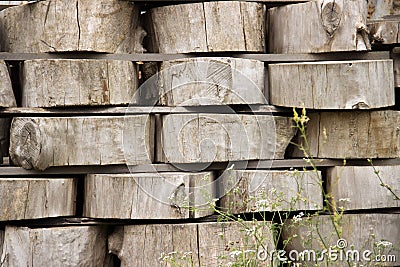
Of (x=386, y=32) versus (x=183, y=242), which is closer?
(x=183, y=242)

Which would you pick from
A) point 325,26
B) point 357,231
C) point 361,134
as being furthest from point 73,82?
point 357,231

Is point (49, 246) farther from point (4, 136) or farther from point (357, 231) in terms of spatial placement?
point (357, 231)

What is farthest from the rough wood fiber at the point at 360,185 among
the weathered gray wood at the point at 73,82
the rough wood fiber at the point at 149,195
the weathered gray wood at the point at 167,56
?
the weathered gray wood at the point at 73,82

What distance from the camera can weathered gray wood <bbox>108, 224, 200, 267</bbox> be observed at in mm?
2717

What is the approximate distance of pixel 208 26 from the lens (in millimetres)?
2764

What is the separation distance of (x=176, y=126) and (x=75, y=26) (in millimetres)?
596

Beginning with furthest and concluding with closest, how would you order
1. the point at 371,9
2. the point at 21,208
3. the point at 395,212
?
1. the point at 371,9
2. the point at 395,212
3. the point at 21,208

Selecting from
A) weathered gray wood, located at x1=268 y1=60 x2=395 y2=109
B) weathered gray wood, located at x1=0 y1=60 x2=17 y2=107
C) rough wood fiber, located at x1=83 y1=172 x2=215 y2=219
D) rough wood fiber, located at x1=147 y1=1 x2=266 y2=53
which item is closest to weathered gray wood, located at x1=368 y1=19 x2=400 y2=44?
weathered gray wood, located at x1=268 y1=60 x2=395 y2=109

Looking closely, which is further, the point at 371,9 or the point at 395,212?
the point at 371,9

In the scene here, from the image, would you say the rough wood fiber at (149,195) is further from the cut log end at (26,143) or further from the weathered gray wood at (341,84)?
the weathered gray wood at (341,84)

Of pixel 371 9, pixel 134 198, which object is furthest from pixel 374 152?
pixel 134 198

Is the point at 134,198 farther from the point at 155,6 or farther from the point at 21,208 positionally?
the point at 155,6

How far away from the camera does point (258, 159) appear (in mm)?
→ 2826

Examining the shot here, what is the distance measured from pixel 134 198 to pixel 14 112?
0.62 metres
